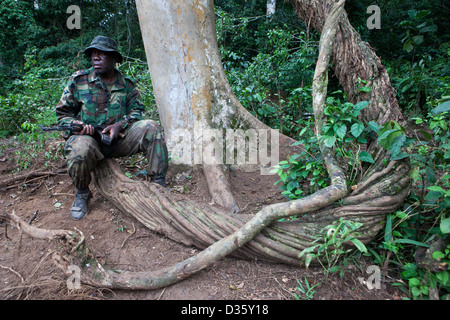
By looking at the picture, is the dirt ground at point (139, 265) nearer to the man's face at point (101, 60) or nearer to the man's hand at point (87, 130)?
the man's hand at point (87, 130)

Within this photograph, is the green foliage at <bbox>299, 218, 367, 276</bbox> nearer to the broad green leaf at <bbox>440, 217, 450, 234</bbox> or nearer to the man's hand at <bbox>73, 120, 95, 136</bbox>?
the broad green leaf at <bbox>440, 217, 450, 234</bbox>

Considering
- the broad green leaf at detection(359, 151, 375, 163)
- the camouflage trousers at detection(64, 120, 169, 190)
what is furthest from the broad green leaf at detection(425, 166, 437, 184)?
the camouflage trousers at detection(64, 120, 169, 190)

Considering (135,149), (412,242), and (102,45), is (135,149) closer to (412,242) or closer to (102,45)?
(102,45)

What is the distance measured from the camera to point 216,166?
3.41m

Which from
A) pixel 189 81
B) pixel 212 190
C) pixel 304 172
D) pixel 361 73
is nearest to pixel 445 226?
pixel 304 172

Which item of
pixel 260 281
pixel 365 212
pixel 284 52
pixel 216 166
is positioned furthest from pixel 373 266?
pixel 284 52

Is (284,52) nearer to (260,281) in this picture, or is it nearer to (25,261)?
(260,281)

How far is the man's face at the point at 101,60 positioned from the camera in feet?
10.4

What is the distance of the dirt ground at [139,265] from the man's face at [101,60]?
126 cm

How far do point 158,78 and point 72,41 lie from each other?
31.9 feet

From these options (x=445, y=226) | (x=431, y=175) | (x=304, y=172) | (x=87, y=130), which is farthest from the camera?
(x=87, y=130)

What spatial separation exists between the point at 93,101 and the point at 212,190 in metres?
1.50

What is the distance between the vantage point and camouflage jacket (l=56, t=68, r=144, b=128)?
320 centimetres

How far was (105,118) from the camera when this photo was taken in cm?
332
